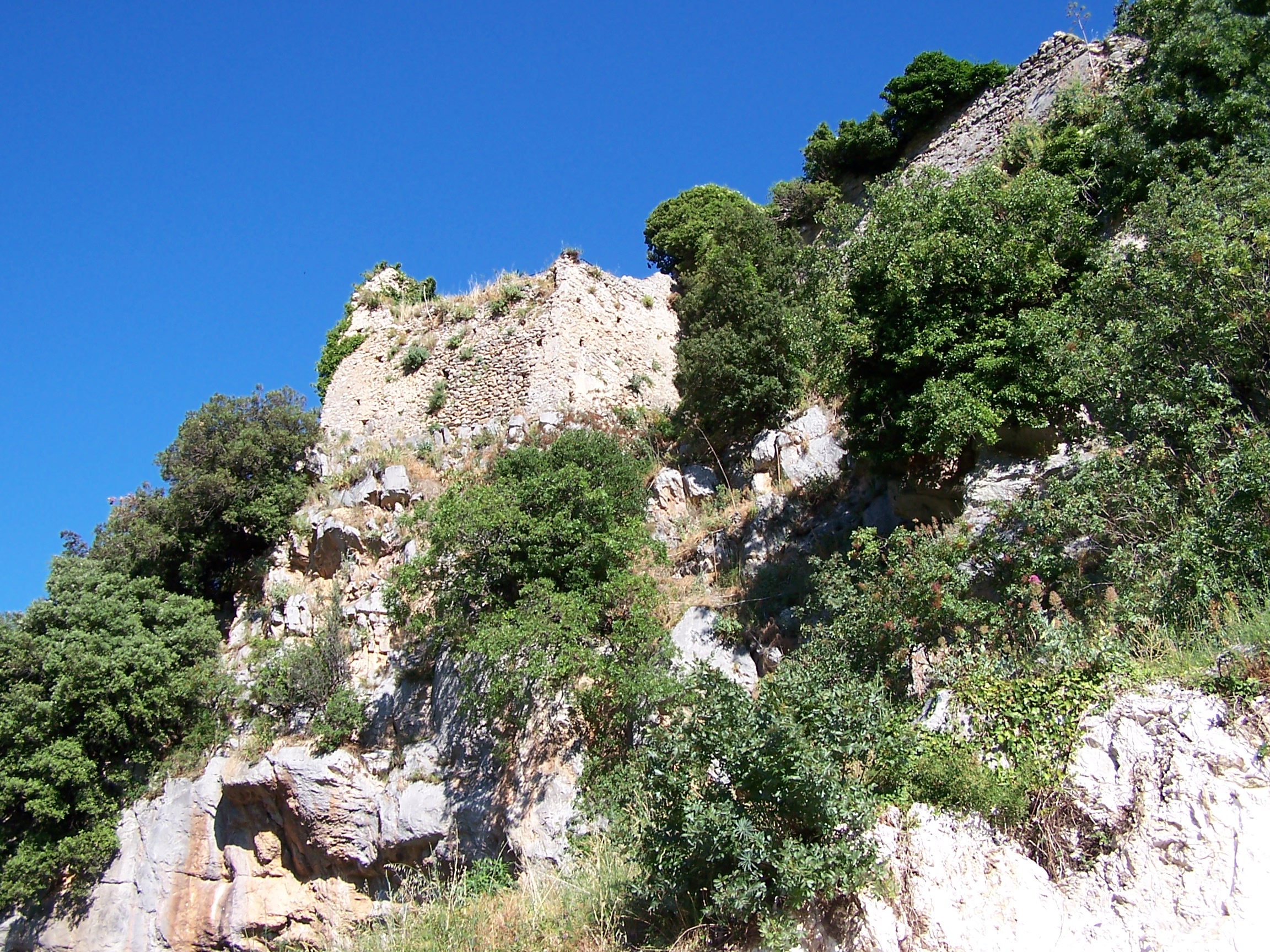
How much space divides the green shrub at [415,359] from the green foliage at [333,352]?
2053 mm

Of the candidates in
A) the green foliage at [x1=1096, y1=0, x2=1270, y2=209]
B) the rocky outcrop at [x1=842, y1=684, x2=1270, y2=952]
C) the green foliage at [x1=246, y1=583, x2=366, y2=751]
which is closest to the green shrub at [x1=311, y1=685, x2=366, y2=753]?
the green foliage at [x1=246, y1=583, x2=366, y2=751]

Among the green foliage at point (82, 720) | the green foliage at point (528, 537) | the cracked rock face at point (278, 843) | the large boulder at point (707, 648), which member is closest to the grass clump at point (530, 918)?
the cracked rock face at point (278, 843)

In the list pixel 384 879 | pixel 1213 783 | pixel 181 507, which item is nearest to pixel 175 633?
pixel 181 507

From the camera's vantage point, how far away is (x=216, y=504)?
57.6 ft

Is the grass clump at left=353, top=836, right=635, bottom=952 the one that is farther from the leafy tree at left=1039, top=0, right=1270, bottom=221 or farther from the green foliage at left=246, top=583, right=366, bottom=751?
the leafy tree at left=1039, top=0, right=1270, bottom=221

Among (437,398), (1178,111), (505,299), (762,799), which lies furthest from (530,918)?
(505,299)

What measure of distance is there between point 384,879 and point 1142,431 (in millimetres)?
10996

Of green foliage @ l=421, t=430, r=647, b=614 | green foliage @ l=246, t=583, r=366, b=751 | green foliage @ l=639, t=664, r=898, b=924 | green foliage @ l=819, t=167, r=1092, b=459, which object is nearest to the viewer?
green foliage @ l=639, t=664, r=898, b=924

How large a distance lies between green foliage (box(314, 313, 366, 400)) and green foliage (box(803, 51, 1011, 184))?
1418 centimetres

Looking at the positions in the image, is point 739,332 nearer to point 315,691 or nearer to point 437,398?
point 437,398

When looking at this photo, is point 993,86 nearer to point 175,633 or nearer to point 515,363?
point 515,363

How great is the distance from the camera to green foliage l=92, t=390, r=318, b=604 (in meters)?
17.4

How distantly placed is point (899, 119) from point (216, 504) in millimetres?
20871

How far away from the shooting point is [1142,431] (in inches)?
356
